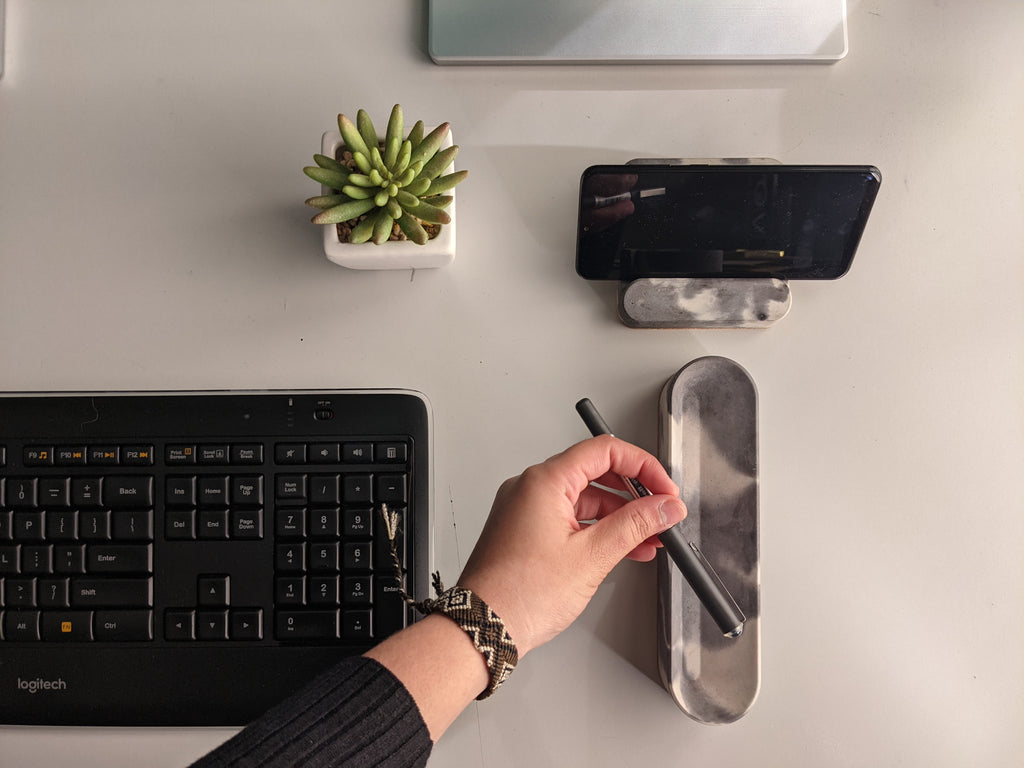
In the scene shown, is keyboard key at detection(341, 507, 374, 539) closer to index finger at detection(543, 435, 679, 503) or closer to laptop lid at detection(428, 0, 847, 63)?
index finger at detection(543, 435, 679, 503)

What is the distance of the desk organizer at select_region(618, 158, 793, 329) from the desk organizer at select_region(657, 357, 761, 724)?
4 cm

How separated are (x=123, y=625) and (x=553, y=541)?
350mm

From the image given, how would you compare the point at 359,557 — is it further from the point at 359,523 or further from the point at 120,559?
the point at 120,559

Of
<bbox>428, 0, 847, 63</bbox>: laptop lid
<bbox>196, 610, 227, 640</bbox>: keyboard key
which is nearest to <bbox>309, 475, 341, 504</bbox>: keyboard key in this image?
<bbox>196, 610, 227, 640</bbox>: keyboard key

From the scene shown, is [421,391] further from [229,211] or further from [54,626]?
[54,626]

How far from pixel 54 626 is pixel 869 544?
2.13ft

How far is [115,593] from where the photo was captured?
1.83ft

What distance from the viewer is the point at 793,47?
59cm

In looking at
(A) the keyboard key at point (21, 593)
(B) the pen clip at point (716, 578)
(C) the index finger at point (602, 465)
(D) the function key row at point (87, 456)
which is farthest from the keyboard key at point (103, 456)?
(B) the pen clip at point (716, 578)

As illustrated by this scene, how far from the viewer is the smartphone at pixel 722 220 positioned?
52 centimetres

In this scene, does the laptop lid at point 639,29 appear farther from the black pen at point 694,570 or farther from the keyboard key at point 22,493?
the keyboard key at point 22,493

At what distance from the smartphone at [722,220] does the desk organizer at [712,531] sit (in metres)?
0.09

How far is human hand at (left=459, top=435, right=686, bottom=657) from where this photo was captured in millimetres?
469

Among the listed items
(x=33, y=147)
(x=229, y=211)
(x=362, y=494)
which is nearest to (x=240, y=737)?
(x=362, y=494)
